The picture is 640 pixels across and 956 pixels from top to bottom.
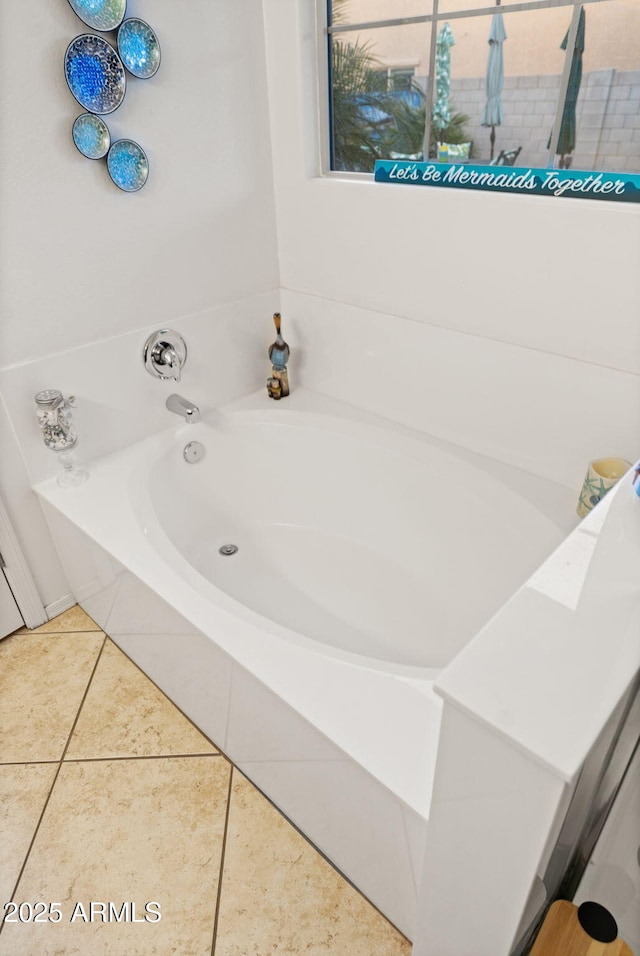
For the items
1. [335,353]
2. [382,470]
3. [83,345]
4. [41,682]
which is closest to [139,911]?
[41,682]

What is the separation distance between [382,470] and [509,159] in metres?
1.47

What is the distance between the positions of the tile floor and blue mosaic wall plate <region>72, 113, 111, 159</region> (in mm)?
1409

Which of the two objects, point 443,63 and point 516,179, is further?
point 443,63

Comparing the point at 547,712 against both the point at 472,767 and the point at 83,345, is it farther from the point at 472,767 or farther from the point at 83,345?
the point at 83,345

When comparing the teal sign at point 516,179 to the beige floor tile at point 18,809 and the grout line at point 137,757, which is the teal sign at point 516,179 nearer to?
the grout line at point 137,757

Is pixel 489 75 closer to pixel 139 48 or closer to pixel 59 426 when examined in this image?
pixel 139 48

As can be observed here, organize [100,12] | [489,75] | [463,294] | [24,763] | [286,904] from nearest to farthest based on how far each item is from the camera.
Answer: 1. [286,904]
2. [100,12]
3. [24,763]
4. [463,294]
5. [489,75]

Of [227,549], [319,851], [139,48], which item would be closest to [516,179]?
[139,48]

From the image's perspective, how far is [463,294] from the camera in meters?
1.61

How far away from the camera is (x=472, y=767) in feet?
2.21

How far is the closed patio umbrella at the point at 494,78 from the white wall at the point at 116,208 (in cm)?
75

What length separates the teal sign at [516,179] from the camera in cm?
130

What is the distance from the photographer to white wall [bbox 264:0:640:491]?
1387 mm

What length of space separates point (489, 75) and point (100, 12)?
1.38m
